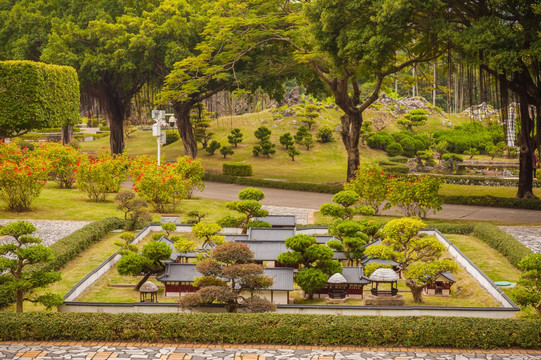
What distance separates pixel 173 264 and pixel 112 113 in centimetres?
3200

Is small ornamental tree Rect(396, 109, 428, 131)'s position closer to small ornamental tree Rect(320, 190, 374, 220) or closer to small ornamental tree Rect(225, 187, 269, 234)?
small ornamental tree Rect(320, 190, 374, 220)

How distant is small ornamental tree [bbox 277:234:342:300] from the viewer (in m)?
17.2

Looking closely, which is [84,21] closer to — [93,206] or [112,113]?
[112,113]

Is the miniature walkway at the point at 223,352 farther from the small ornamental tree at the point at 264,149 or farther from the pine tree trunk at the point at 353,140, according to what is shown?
the small ornamental tree at the point at 264,149

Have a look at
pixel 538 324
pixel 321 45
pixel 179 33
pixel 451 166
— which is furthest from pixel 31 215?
pixel 451 166

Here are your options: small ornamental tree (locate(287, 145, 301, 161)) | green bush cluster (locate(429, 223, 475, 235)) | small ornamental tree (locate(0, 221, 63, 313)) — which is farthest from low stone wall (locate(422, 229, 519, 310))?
small ornamental tree (locate(287, 145, 301, 161))

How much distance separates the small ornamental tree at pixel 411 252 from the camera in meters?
16.7

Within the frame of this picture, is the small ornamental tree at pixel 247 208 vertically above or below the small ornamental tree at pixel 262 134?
below

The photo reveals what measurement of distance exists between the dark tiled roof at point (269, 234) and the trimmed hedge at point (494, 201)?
11598 millimetres

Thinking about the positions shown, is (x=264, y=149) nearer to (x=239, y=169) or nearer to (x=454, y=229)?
(x=239, y=169)

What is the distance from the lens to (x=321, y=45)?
97.3ft

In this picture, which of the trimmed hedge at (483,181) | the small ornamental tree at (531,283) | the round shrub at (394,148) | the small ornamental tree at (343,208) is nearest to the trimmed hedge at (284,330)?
the small ornamental tree at (531,283)

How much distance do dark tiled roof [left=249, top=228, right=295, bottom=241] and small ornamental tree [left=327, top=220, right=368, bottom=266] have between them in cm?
154

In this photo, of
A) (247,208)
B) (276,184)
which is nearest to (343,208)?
(247,208)
